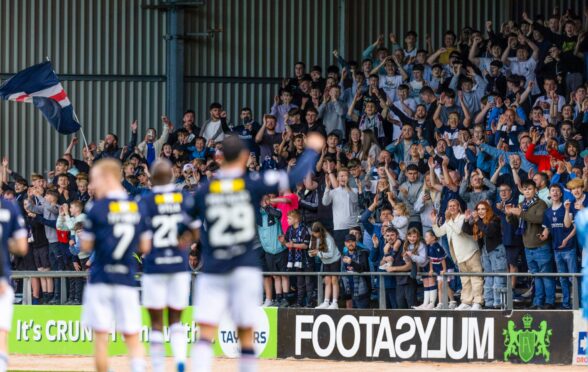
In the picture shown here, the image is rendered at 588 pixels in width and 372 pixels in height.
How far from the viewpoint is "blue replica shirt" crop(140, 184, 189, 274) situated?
13.2m

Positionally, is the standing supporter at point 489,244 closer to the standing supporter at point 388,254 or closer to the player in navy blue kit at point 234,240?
the standing supporter at point 388,254

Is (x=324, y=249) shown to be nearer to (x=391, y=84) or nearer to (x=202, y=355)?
(x=391, y=84)

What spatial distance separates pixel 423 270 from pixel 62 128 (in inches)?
377

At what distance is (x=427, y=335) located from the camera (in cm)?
1989

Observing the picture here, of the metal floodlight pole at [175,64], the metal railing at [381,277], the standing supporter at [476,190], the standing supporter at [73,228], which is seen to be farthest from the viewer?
the metal floodlight pole at [175,64]

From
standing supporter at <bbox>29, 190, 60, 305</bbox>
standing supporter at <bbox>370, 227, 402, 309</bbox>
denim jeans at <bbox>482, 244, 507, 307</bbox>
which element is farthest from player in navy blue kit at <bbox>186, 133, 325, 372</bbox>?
standing supporter at <bbox>29, 190, 60, 305</bbox>

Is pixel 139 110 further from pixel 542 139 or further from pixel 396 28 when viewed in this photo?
pixel 542 139

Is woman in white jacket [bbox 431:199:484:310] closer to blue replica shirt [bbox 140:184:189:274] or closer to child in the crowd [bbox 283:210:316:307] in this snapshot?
child in the crowd [bbox 283:210:316:307]

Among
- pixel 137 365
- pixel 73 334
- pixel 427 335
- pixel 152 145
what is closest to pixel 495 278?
pixel 427 335

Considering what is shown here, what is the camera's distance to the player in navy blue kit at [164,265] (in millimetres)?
13141

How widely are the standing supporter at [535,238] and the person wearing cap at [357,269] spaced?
247cm

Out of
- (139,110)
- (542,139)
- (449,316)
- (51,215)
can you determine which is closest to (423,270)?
(449,316)

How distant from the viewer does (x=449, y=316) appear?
19750mm

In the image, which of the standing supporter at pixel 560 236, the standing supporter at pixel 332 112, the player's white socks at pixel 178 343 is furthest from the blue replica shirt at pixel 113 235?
the standing supporter at pixel 332 112
